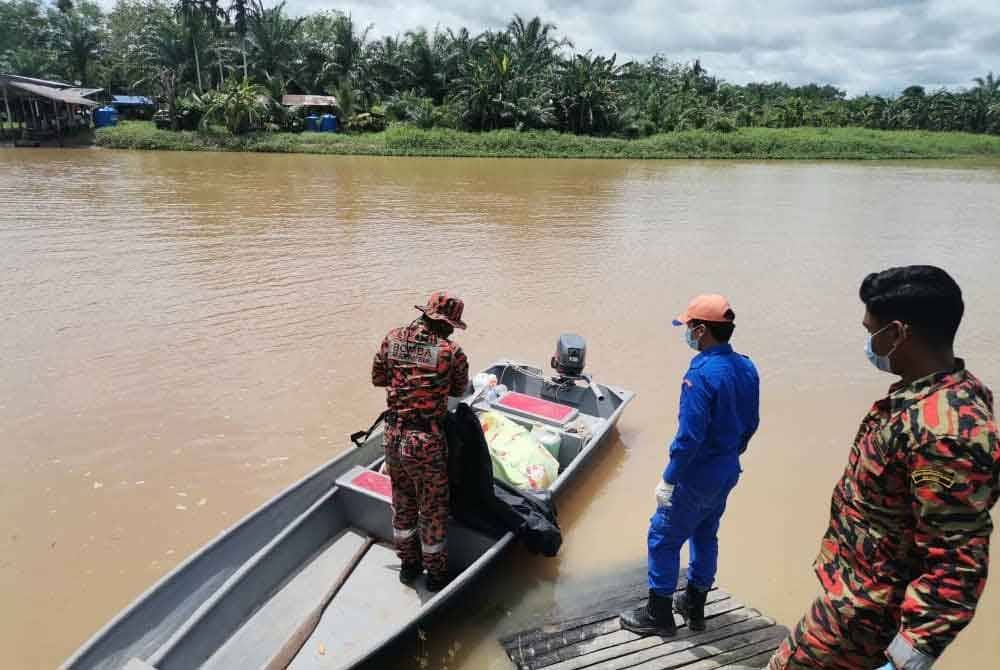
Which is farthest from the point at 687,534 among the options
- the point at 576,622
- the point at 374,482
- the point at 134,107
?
the point at 134,107

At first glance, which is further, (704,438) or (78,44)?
(78,44)

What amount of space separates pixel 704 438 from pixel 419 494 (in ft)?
5.06

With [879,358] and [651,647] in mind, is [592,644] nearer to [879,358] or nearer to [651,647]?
[651,647]

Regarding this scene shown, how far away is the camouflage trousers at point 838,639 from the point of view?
1857 mm

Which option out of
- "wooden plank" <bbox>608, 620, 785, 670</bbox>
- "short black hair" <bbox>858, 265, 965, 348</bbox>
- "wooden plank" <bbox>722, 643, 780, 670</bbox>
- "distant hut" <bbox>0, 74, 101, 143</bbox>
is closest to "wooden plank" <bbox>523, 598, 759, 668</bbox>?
"wooden plank" <bbox>608, 620, 785, 670</bbox>

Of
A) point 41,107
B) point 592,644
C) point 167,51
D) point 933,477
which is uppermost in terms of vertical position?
point 167,51

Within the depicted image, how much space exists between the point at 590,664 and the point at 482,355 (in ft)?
15.7

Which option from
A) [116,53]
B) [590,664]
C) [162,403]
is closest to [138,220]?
[162,403]

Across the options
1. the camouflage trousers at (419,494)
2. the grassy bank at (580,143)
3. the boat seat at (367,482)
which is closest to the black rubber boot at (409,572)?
the camouflage trousers at (419,494)

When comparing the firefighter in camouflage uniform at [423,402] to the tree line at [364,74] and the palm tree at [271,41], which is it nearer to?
the tree line at [364,74]

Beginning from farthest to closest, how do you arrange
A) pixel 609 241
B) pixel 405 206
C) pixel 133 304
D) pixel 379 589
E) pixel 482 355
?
pixel 405 206
pixel 609 241
pixel 133 304
pixel 482 355
pixel 379 589

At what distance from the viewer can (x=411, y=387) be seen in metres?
3.19

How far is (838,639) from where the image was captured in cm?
192

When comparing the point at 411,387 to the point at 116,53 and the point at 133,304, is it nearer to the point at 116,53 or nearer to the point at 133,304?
the point at 133,304
